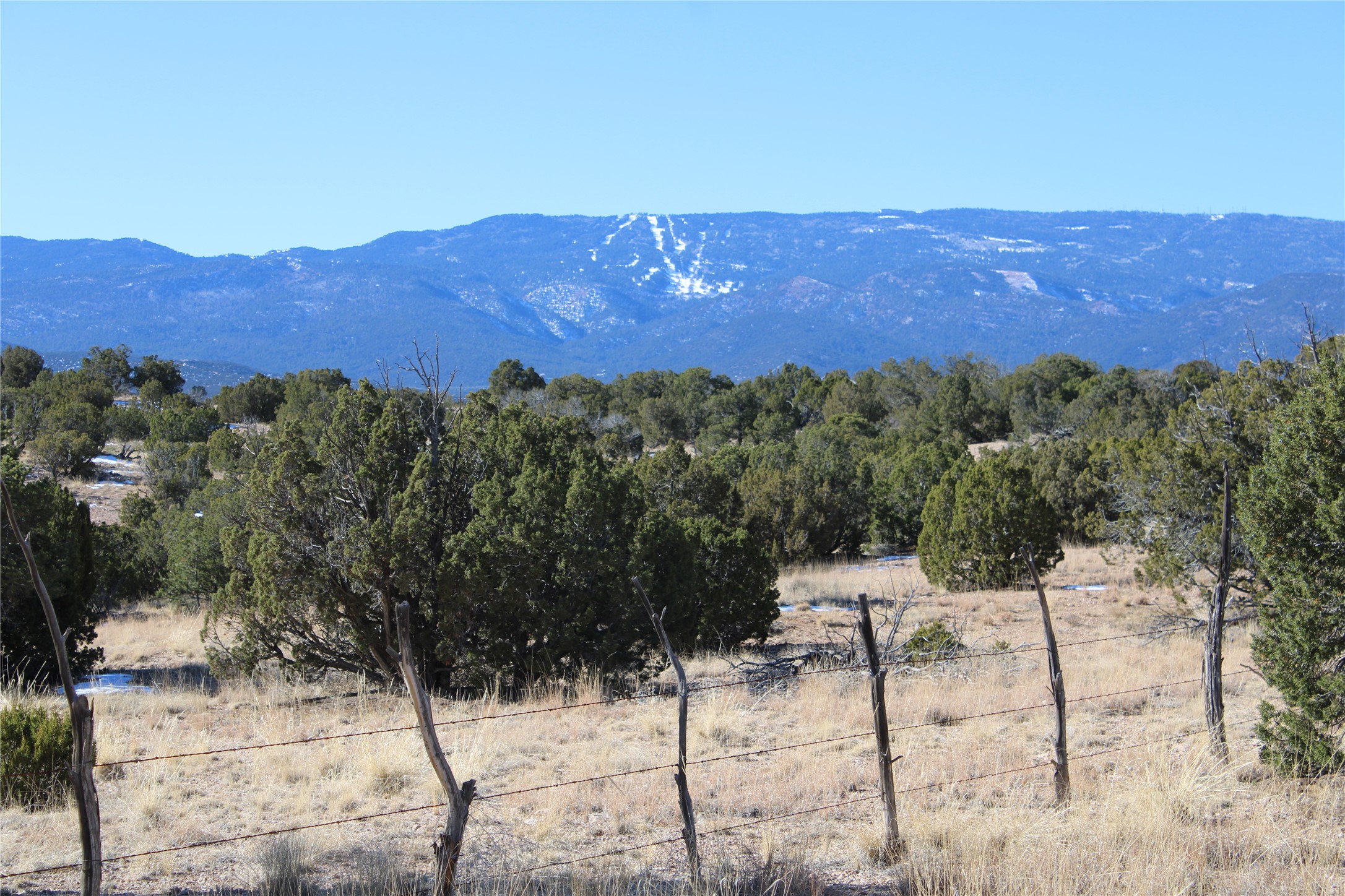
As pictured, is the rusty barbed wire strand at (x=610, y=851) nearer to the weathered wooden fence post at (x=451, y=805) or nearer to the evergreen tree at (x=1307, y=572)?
the weathered wooden fence post at (x=451, y=805)

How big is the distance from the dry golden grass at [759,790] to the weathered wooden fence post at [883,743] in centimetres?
13

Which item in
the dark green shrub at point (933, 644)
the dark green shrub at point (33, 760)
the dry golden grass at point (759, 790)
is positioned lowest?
the dark green shrub at point (933, 644)

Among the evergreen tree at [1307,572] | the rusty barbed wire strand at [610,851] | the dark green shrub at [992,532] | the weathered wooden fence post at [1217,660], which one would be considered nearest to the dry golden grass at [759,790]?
the rusty barbed wire strand at [610,851]

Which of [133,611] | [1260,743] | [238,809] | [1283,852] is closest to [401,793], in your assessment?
[238,809]

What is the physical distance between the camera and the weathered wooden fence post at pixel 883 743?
5812 millimetres

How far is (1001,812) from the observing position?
6.58m

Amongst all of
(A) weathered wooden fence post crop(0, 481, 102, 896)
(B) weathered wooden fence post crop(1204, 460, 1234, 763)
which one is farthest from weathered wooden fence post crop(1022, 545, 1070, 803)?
(A) weathered wooden fence post crop(0, 481, 102, 896)

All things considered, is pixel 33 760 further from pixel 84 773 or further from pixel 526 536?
pixel 526 536

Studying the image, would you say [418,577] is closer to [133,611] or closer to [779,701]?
[779,701]

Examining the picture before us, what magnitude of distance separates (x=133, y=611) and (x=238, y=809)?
623 inches

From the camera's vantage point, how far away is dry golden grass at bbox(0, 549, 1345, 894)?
580 cm

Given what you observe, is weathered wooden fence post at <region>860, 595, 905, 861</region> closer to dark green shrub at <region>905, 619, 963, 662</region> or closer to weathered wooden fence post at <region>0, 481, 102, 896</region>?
weathered wooden fence post at <region>0, 481, 102, 896</region>

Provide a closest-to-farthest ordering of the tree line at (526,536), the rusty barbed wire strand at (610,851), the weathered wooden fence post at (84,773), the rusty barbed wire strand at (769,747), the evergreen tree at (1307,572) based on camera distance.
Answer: the weathered wooden fence post at (84,773) → the rusty barbed wire strand at (610,851) → the evergreen tree at (1307,572) → the rusty barbed wire strand at (769,747) → the tree line at (526,536)

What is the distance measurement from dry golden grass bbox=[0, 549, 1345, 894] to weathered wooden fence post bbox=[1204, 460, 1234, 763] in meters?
0.19
